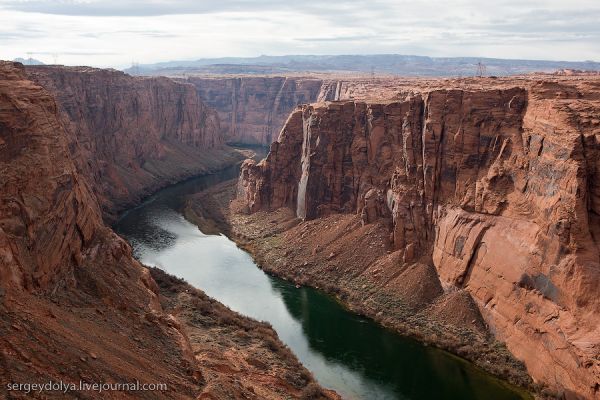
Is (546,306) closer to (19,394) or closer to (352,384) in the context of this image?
(352,384)

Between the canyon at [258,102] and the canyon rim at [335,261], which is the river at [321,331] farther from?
the canyon at [258,102]

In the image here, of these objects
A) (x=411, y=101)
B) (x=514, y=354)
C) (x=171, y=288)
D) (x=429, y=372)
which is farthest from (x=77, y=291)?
(x=411, y=101)

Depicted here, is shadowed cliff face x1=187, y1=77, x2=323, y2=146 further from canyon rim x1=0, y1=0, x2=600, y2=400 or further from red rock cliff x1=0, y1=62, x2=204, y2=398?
red rock cliff x1=0, y1=62, x2=204, y2=398

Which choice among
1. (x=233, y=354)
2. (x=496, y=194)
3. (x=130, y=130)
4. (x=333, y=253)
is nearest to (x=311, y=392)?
(x=233, y=354)

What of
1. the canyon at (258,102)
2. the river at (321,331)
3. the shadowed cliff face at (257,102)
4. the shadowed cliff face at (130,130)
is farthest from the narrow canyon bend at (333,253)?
the shadowed cliff face at (257,102)

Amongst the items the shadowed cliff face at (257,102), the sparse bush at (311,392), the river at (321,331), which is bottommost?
the river at (321,331)

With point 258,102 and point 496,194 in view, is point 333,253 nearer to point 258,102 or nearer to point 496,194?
point 496,194
